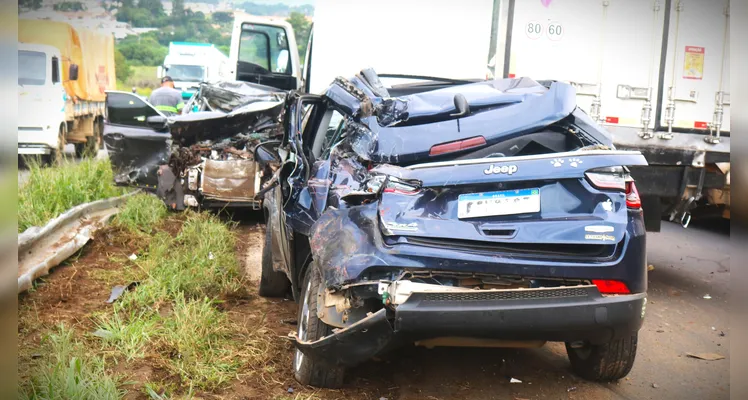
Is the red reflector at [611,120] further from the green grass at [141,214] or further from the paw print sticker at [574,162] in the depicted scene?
the green grass at [141,214]

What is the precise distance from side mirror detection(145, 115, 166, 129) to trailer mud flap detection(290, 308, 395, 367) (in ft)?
20.0

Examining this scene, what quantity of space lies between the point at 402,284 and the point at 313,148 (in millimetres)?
1991

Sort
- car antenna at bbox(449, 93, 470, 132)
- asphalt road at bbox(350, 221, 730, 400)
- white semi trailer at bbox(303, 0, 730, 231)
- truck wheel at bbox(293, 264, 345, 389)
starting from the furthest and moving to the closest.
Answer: white semi trailer at bbox(303, 0, 730, 231) < asphalt road at bbox(350, 221, 730, 400) < car antenna at bbox(449, 93, 470, 132) < truck wheel at bbox(293, 264, 345, 389)

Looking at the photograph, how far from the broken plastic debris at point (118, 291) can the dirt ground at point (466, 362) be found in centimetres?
6

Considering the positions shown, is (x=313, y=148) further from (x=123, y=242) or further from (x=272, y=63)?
(x=272, y=63)

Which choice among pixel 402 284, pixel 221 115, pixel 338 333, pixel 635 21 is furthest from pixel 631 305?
pixel 221 115

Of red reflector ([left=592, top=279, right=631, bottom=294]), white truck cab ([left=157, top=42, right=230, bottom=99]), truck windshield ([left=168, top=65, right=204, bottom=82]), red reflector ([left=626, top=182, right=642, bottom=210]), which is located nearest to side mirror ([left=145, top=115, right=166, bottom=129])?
red reflector ([left=626, top=182, right=642, bottom=210])

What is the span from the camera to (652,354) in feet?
16.5

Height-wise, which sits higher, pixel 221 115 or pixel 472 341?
pixel 221 115

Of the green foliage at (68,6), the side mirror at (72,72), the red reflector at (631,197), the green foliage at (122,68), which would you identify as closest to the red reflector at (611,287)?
the red reflector at (631,197)

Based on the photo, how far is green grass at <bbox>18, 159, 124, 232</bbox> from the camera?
7.51 m

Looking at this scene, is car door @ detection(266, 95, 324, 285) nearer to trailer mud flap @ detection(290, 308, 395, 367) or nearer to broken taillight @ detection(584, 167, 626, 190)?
trailer mud flap @ detection(290, 308, 395, 367)

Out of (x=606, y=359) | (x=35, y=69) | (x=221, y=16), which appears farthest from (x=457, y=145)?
(x=221, y=16)

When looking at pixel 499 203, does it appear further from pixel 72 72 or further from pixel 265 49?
pixel 72 72
